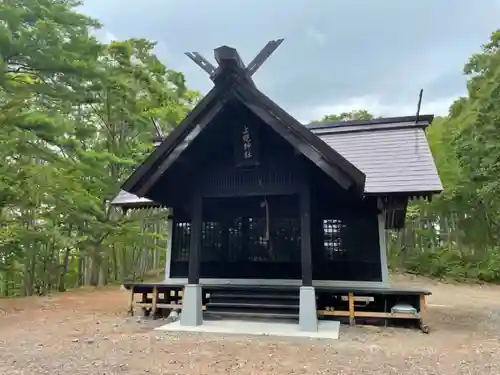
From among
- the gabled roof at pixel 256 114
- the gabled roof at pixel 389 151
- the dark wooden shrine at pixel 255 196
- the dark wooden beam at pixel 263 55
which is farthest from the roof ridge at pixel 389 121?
the dark wooden beam at pixel 263 55

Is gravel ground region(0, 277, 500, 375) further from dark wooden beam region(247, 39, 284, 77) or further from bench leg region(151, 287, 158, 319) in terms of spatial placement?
dark wooden beam region(247, 39, 284, 77)

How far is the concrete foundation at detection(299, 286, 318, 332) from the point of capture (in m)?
6.05

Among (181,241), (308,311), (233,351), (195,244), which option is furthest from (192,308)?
(181,241)

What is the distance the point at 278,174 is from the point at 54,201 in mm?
6351

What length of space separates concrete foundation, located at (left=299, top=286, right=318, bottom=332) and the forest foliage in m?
5.94

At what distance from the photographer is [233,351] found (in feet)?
16.4

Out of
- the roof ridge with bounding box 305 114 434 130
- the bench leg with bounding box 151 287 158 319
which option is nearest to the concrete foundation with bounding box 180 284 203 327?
the bench leg with bounding box 151 287 158 319

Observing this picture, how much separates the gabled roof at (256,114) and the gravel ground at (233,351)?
7.64 ft

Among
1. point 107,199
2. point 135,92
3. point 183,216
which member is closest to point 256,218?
point 183,216

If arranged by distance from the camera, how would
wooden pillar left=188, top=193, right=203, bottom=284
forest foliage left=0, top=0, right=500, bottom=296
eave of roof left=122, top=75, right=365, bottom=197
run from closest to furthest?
eave of roof left=122, top=75, right=365, bottom=197
wooden pillar left=188, top=193, right=203, bottom=284
forest foliage left=0, top=0, right=500, bottom=296

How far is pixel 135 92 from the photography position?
562 inches

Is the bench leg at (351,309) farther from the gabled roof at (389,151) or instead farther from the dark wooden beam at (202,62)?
the dark wooden beam at (202,62)

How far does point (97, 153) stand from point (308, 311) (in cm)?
802

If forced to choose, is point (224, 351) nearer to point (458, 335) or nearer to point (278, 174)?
point (278, 174)
